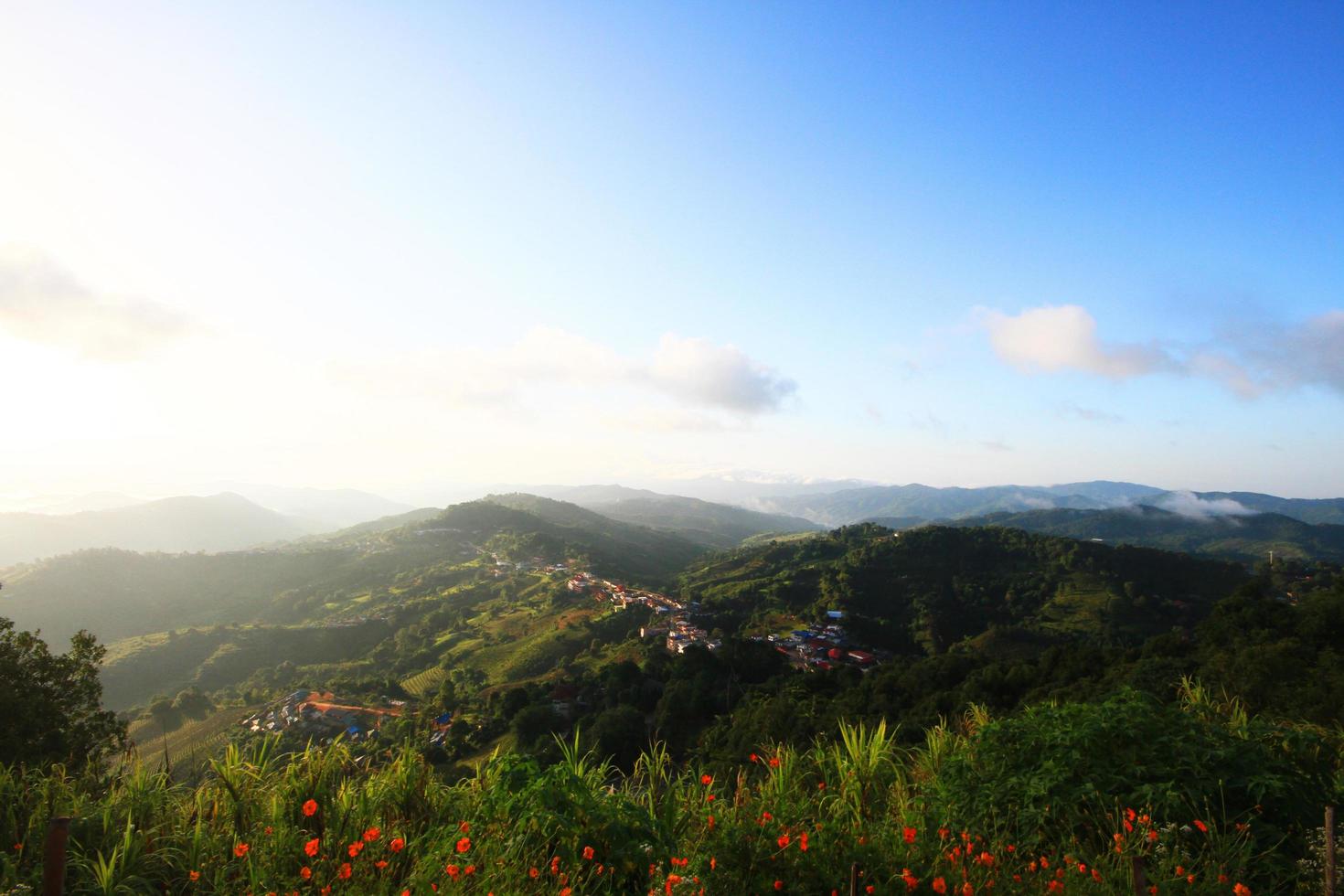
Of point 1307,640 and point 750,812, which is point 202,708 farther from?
point 1307,640

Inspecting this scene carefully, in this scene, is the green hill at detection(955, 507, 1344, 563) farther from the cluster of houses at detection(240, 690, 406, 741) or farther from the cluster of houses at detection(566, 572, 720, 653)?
the cluster of houses at detection(240, 690, 406, 741)

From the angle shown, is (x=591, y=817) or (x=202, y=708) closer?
(x=591, y=817)

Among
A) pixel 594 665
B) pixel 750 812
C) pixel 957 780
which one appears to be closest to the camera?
pixel 750 812

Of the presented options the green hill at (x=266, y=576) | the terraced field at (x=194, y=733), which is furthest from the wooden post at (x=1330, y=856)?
the green hill at (x=266, y=576)

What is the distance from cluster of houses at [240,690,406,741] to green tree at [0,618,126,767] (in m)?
26.5

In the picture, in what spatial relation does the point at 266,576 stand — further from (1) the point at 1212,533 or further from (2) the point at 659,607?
(1) the point at 1212,533

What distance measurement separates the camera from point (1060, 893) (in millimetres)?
2480

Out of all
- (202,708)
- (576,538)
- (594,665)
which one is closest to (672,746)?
(594,665)

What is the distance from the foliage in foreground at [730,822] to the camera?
2576 millimetres

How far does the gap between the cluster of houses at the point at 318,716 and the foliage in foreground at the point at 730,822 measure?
35686 millimetres

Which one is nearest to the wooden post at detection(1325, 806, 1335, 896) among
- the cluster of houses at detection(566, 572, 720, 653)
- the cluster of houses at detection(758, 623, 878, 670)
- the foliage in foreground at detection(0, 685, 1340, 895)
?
the foliage in foreground at detection(0, 685, 1340, 895)

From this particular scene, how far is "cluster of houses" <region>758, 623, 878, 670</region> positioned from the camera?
146 feet

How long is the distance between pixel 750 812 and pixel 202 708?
6475 cm

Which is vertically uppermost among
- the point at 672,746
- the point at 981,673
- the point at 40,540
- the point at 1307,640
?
the point at 1307,640
